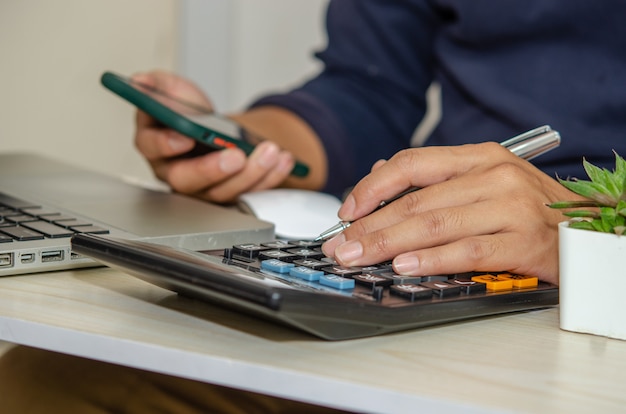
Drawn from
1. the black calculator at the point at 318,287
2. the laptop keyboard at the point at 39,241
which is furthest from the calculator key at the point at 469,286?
the laptop keyboard at the point at 39,241

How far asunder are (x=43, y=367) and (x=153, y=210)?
0.14 metres

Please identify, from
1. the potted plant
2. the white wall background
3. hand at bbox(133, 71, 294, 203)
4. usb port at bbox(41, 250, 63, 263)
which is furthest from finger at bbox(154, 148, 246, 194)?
the white wall background

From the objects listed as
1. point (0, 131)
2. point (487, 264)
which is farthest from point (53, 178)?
point (0, 131)

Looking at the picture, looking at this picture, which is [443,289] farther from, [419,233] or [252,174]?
[252,174]

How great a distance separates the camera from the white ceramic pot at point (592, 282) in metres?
0.47

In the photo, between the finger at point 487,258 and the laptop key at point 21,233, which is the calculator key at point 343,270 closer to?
the finger at point 487,258

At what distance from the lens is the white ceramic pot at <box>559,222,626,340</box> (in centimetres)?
47

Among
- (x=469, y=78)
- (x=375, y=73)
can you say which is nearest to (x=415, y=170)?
(x=469, y=78)

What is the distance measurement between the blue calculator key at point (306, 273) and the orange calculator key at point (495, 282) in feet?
0.31

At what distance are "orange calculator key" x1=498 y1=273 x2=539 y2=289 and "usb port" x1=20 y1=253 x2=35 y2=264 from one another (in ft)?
0.92

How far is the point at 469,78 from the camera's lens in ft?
3.14

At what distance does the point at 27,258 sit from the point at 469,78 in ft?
1.82

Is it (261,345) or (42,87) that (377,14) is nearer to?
(42,87)

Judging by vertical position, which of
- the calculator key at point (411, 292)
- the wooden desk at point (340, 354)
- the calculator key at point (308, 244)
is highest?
the calculator key at point (308, 244)
